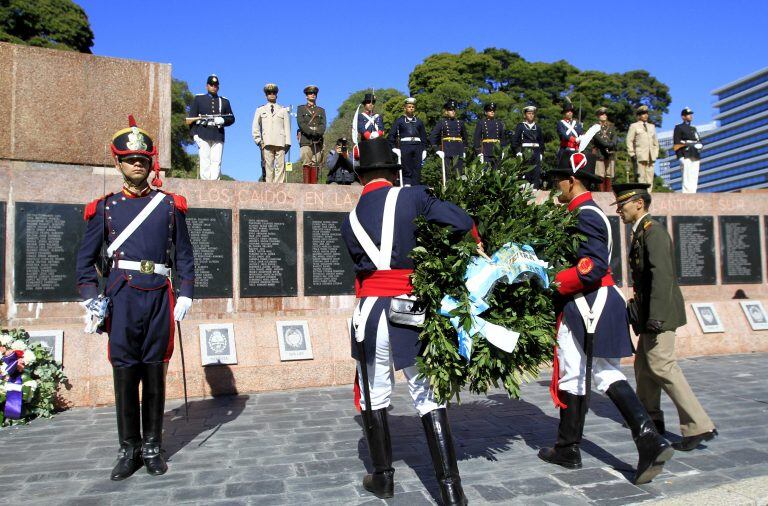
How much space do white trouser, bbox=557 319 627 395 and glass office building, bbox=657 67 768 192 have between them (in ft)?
346

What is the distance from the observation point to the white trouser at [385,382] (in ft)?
13.1

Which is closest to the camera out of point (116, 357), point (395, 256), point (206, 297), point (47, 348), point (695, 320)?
point (395, 256)

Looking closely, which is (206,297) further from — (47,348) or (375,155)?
(375,155)

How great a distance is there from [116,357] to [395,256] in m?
2.34

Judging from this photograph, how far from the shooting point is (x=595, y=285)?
4723mm

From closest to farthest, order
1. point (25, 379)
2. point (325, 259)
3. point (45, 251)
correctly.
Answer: point (25, 379)
point (45, 251)
point (325, 259)

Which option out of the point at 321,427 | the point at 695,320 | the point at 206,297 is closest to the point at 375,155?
the point at 321,427

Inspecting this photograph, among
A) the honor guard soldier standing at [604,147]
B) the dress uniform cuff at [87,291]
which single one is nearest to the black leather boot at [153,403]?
the dress uniform cuff at [87,291]

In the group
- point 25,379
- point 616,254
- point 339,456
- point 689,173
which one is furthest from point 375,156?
point 689,173

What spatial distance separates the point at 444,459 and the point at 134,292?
2.64 meters

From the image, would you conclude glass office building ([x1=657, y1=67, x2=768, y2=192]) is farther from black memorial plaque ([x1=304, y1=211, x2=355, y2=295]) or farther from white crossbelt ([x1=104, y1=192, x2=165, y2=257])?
white crossbelt ([x1=104, y1=192, x2=165, y2=257])

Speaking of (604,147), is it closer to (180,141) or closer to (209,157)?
(209,157)

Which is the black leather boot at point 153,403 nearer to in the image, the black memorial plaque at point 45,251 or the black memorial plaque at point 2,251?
the black memorial plaque at point 45,251

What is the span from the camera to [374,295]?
4.15 m
